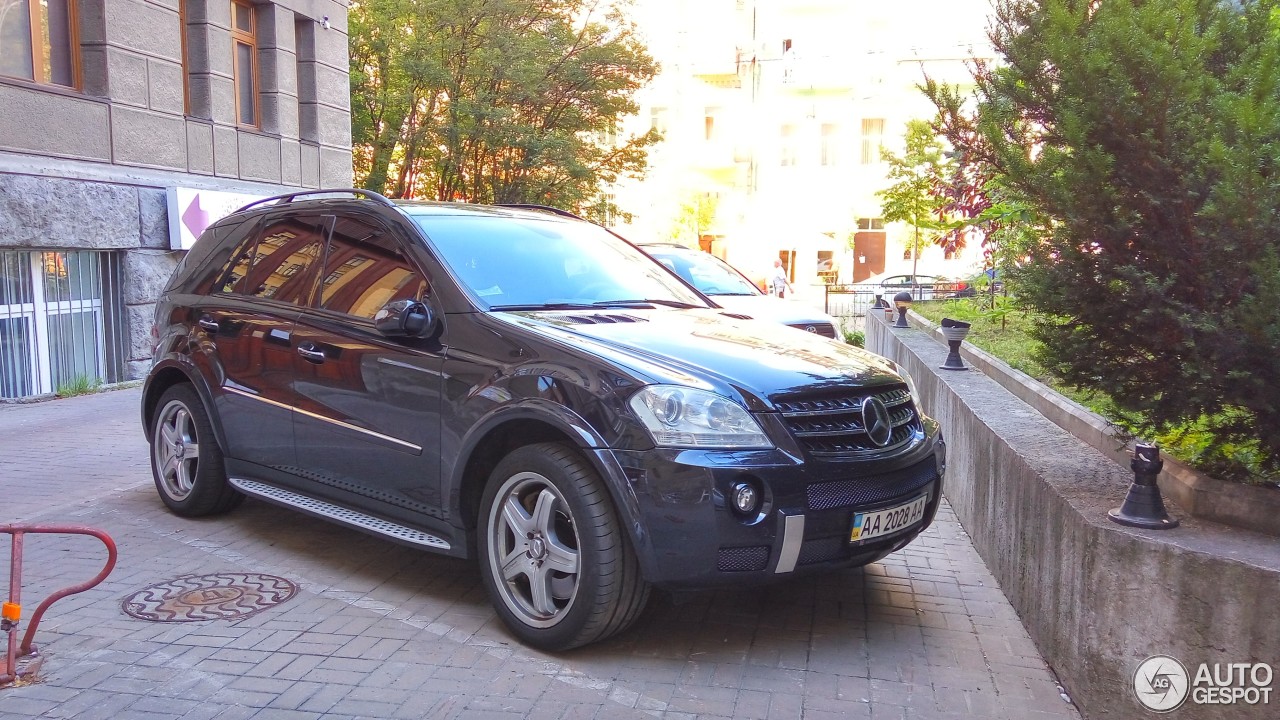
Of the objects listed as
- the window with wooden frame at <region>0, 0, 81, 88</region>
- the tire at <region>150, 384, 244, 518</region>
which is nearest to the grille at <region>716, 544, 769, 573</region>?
the tire at <region>150, 384, 244, 518</region>

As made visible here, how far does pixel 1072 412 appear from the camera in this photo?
595cm

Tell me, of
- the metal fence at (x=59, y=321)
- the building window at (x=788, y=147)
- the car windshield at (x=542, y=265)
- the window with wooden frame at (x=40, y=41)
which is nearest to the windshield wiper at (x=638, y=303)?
the car windshield at (x=542, y=265)

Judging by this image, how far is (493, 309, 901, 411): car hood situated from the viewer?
13.4 ft

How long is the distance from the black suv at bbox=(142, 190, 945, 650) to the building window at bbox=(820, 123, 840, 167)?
42036 mm

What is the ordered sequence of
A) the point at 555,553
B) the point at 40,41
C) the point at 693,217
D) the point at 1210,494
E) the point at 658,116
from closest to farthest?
the point at 1210,494
the point at 555,553
the point at 40,41
the point at 693,217
the point at 658,116

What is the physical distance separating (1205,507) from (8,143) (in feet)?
37.7

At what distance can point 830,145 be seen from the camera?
153 ft

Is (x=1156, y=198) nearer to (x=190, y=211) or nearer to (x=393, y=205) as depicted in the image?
(x=393, y=205)

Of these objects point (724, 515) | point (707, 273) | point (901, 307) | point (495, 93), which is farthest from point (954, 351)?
point (495, 93)

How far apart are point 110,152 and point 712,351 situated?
10.5 meters

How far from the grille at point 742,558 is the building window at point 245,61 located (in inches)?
534

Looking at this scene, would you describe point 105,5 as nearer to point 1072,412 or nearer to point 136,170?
point 136,170

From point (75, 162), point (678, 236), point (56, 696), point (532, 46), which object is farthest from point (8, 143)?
point (678, 236)

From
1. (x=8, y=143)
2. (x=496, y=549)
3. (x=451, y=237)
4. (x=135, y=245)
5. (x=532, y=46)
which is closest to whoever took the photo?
(x=496, y=549)
